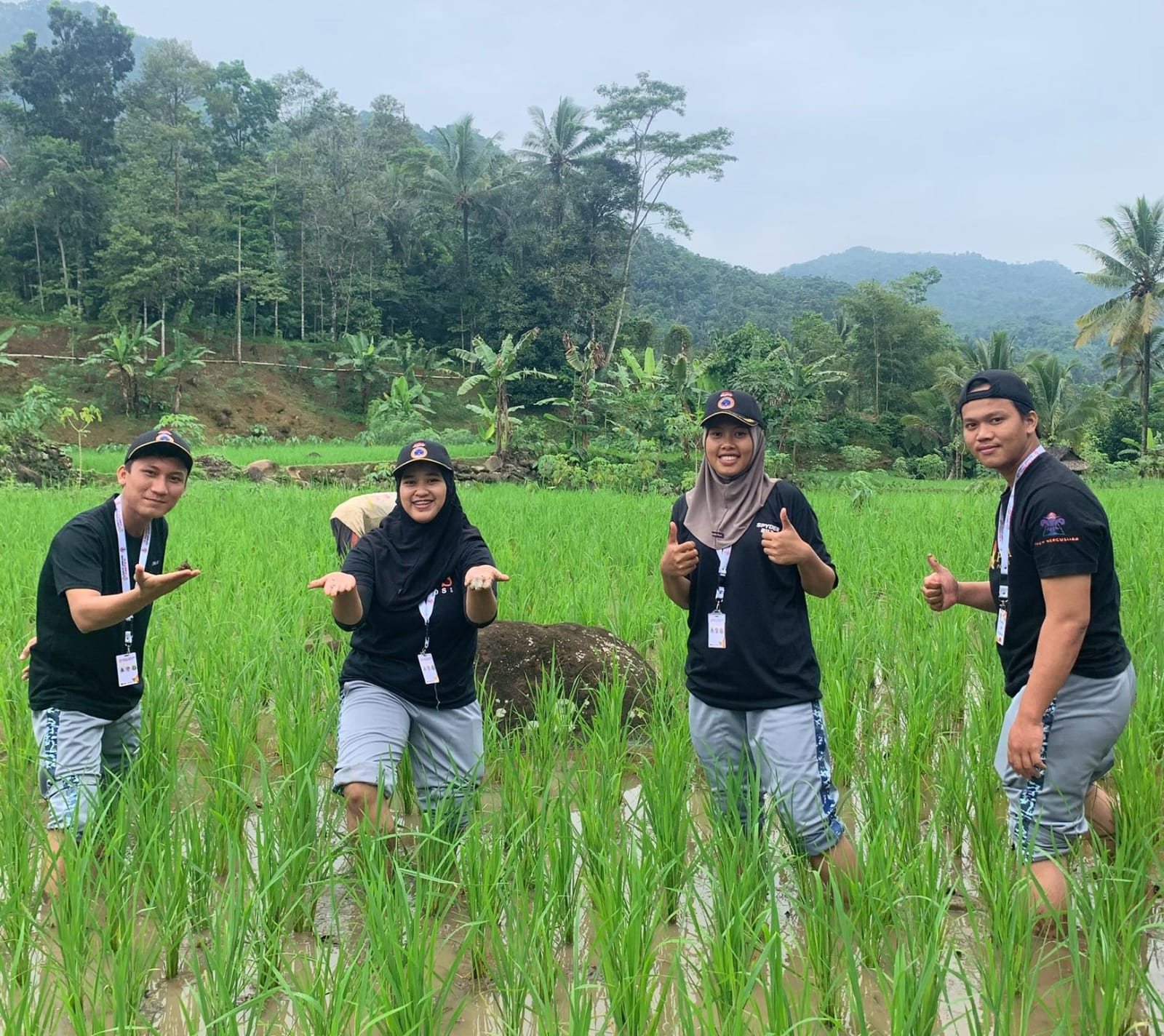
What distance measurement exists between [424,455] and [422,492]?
0.34ft

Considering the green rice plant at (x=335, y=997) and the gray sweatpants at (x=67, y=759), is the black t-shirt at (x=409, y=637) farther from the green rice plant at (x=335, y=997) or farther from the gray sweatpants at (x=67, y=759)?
the green rice plant at (x=335, y=997)

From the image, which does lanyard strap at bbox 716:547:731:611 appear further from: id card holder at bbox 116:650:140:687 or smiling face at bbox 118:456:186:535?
id card holder at bbox 116:650:140:687

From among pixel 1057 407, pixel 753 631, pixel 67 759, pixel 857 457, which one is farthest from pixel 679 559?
pixel 1057 407

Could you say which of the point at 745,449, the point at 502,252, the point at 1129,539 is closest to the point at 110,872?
the point at 745,449

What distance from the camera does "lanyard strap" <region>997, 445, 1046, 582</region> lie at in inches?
78.7

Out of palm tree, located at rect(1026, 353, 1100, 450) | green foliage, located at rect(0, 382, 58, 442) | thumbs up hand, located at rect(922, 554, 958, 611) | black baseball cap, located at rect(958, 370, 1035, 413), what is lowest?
thumbs up hand, located at rect(922, 554, 958, 611)

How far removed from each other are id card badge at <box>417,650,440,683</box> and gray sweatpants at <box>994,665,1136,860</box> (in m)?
1.42

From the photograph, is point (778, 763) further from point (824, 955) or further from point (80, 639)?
point (80, 639)

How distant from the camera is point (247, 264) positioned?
27.5m

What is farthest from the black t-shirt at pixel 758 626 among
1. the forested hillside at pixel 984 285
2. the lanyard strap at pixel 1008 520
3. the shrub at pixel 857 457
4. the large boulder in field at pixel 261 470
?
the forested hillside at pixel 984 285

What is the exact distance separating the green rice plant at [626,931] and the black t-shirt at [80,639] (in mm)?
1286

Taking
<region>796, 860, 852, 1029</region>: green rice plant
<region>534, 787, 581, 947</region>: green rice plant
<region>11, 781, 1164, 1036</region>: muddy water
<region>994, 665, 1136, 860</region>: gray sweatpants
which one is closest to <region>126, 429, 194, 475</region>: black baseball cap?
<region>11, 781, 1164, 1036</region>: muddy water

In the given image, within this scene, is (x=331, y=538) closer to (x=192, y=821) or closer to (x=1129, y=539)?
(x=192, y=821)

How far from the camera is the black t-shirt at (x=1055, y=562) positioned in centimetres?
183
